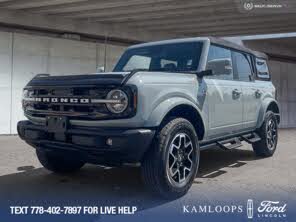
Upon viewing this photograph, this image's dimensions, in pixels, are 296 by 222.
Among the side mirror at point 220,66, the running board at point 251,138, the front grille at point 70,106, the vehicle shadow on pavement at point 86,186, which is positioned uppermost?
the side mirror at point 220,66

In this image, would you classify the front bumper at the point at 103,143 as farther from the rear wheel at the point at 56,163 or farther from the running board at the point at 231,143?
the running board at the point at 231,143

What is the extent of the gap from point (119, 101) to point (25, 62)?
24.5 ft

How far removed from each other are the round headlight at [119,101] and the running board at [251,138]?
9.29 feet

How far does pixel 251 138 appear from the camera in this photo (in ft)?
19.8

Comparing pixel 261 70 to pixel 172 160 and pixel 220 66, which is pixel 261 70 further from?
pixel 172 160

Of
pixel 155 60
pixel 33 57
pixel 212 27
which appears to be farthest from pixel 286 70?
pixel 155 60

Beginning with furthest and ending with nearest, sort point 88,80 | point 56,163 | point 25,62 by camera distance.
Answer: point 25,62 < point 56,163 < point 88,80

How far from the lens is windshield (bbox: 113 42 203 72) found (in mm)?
4789

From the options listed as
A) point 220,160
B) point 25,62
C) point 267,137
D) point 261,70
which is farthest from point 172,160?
point 25,62

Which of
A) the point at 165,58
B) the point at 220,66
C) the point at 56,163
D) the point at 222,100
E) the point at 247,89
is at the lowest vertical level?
the point at 56,163

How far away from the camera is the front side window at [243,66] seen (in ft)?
18.8

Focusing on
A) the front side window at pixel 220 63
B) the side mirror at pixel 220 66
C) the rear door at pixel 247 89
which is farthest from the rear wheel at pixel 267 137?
the side mirror at pixel 220 66

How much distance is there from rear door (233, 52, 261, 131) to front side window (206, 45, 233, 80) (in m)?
0.33

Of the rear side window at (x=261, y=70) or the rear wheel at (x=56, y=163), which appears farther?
the rear side window at (x=261, y=70)
